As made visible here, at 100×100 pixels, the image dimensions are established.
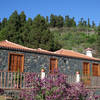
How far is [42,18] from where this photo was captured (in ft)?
95.2

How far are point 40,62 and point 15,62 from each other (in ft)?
6.27

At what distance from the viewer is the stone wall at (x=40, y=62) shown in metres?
11.1

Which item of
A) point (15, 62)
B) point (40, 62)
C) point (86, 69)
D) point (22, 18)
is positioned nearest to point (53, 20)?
point (22, 18)

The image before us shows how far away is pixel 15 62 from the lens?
11672 millimetres

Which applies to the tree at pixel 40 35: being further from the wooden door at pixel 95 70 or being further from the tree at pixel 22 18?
the wooden door at pixel 95 70

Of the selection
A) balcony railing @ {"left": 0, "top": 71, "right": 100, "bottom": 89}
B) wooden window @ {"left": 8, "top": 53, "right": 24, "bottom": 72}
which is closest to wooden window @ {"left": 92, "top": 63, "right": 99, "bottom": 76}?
wooden window @ {"left": 8, "top": 53, "right": 24, "bottom": 72}

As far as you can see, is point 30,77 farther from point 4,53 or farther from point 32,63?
point 32,63

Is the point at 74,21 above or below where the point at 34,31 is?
above

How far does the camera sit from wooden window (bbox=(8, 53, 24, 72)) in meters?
11.4

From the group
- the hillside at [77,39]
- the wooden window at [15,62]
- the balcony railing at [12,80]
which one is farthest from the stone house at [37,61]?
the hillside at [77,39]

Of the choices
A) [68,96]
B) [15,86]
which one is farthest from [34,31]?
[68,96]

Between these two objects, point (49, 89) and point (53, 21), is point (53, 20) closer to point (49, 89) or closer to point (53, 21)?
point (53, 21)

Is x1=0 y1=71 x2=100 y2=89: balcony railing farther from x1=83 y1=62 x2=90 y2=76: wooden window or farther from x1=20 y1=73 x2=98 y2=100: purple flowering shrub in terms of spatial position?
x1=83 y1=62 x2=90 y2=76: wooden window

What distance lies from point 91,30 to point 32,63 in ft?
130
